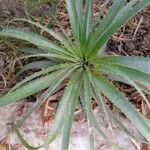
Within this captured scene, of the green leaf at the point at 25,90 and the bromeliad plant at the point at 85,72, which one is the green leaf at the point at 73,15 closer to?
the bromeliad plant at the point at 85,72

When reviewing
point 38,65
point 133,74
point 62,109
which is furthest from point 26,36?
point 133,74

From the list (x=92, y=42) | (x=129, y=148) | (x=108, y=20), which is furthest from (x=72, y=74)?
(x=129, y=148)

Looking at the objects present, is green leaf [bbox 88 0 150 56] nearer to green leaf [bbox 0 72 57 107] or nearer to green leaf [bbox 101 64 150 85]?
green leaf [bbox 101 64 150 85]

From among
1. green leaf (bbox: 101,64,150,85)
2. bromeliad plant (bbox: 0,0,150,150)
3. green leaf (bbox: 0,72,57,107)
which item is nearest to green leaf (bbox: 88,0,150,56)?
bromeliad plant (bbox: 0,0,150,150)

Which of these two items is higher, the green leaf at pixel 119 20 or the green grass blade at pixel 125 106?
the green leaf at pixel 119 20

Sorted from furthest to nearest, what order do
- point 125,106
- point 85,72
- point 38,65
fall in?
point 38,65 < point 85,72 < point 125,106

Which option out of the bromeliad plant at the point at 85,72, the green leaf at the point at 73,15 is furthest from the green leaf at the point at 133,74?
the green leaf at the point at 73,15

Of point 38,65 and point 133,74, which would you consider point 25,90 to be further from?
point 133,74

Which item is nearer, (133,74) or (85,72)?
(133,74)
